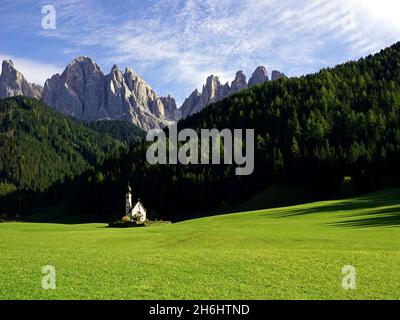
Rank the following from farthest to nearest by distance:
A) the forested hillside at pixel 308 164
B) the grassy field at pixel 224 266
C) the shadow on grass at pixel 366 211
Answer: the forested hillside at pixel 308 164
the shadow on grass at pixel 366 211
the grassy field at pixel 224 266

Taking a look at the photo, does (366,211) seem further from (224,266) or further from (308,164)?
(308,164)

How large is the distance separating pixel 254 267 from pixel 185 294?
10453 millimetres

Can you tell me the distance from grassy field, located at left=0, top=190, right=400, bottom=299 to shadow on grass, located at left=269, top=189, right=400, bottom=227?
3458 mm

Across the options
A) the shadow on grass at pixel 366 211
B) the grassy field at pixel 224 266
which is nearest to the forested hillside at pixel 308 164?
the shadow on grass at pixel 366 211

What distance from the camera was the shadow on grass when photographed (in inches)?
2672

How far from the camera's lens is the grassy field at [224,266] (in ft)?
82.9

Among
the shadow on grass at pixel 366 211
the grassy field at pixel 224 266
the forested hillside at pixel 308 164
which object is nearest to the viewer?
the grassy field at pixel 224 266

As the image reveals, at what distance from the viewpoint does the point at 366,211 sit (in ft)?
275

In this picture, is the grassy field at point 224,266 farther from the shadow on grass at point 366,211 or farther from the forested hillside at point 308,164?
the forested hillside at point 308,164

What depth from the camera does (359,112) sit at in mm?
186375

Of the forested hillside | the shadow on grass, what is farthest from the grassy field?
the forested hillside

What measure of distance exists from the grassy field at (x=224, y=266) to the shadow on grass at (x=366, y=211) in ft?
11.3
